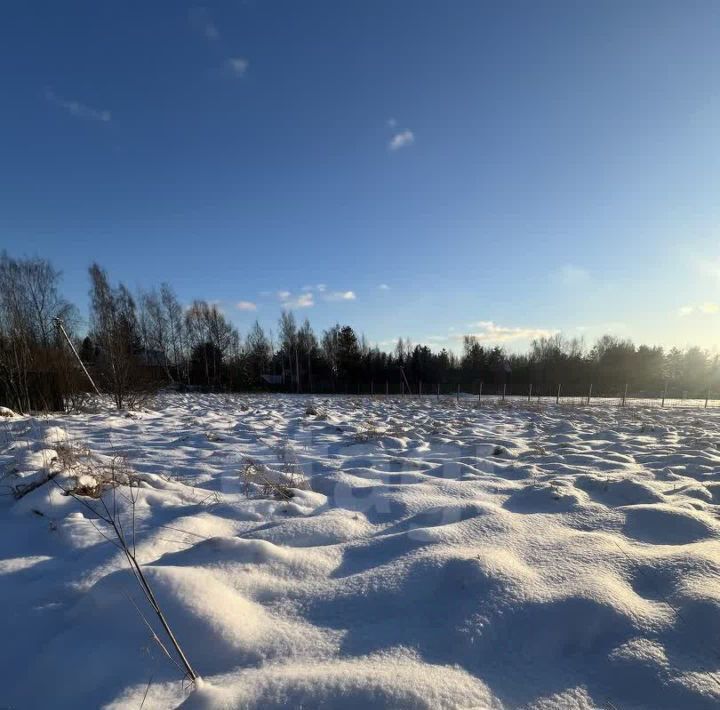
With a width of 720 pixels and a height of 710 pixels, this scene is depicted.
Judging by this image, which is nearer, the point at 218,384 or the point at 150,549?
the point at 150,549

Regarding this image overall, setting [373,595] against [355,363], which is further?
[355,363]

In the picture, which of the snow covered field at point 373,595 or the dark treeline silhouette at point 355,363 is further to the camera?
the dark treeline silhouette at point 355,363

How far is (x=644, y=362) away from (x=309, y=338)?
36097 mm

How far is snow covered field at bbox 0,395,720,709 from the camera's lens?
115cm

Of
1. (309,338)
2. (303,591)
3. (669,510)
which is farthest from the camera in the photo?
(309,338)

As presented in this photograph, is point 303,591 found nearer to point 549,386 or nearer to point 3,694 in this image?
point 3,694

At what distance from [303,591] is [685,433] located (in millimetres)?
7545

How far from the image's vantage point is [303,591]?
5.42 ft

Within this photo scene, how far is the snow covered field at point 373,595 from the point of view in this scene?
3.77 feet

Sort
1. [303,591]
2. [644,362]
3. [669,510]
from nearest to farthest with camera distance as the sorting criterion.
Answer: [303,591]
[669,510]
[644,362]

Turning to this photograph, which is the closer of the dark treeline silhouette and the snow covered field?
the snow covered field

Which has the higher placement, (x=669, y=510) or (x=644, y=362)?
(x=644, y=362)

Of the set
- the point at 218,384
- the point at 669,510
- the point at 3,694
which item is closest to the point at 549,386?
the point at 218,384

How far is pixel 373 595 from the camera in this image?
1.61m
